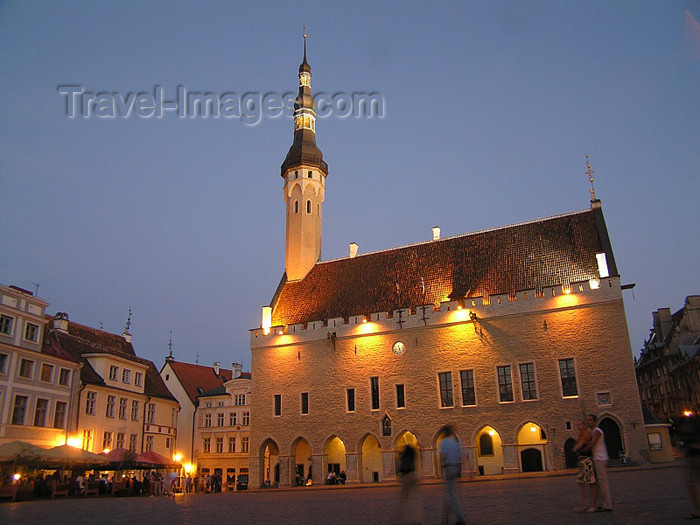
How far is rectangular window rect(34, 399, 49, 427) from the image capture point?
93.5ft

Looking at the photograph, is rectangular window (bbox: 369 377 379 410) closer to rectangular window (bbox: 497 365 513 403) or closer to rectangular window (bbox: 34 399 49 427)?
rectangular window (bbox: 497 365 513 403)

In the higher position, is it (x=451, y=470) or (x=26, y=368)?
(x=26, y=368)

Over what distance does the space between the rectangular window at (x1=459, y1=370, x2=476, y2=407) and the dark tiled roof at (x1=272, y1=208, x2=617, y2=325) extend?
165 inches

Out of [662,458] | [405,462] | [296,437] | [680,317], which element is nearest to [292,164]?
[296,437]

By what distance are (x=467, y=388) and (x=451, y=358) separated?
1.68 metres

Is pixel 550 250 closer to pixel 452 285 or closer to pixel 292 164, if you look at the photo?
pixel 452 285

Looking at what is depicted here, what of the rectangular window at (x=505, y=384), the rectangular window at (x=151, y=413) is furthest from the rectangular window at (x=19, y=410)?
the rectangular window at (x=505, y=384)

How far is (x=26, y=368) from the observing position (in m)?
28.2

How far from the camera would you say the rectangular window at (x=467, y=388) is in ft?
98.7

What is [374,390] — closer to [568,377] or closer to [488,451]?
[488,451]

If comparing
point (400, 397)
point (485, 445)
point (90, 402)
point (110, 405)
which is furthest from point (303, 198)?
→ point (485, 445)

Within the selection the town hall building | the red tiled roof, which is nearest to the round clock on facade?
the town hall building

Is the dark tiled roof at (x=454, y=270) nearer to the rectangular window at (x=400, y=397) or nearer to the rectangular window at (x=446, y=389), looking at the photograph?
the rectangular window at (x=446, y=389)

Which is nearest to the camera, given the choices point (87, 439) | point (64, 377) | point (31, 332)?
point (31, 332)
